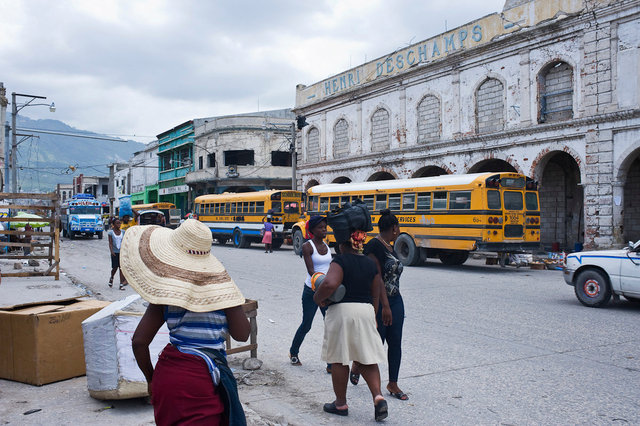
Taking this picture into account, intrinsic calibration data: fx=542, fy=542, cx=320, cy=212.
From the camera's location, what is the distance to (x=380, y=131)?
94.0 ft

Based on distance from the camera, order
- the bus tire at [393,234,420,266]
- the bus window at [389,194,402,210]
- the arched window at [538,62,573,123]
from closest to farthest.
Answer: the bus tire at [393,234,420,266] → the bus window at [389,194,402,210] → the arched window at [538,62,573,123]

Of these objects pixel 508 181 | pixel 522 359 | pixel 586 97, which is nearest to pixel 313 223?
pixel 522 359

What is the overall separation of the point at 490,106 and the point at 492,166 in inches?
129

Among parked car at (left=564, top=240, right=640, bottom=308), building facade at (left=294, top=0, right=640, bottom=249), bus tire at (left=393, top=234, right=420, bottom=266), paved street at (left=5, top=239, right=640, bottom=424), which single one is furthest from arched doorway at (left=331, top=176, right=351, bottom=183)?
parked car at (left=564, top=240, right=640, bottom=308)

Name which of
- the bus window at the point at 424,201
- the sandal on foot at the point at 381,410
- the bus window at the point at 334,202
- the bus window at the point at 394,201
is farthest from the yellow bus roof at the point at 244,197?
the sandal on foot at the point at 381,410

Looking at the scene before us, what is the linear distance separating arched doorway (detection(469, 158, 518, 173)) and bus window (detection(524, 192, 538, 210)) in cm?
653

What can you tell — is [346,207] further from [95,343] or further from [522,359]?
[522,359]

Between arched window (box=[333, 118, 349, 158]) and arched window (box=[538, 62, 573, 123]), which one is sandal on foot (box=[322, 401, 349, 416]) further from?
arched window (box=[333, 118, 349, 158])

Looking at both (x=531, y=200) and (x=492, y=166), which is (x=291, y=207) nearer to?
(x=492, y=166)

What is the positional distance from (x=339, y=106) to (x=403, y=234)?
1473 cm

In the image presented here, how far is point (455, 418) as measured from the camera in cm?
453

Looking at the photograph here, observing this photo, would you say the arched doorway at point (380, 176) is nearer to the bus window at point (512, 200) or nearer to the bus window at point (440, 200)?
the bus window at point (440, 200)

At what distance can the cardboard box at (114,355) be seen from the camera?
4.60 m

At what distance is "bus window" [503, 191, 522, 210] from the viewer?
16.1 meters
